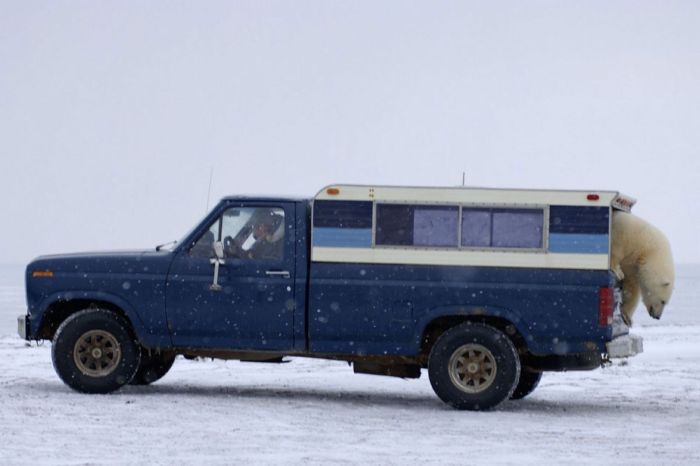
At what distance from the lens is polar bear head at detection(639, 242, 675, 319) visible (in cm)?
1327

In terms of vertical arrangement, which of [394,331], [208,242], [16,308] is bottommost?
[16,308]

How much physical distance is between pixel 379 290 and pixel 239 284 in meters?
1.41

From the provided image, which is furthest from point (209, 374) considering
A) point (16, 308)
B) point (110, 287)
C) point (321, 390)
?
point (16, 308)

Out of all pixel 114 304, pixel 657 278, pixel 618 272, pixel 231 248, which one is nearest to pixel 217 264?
pixel 231 248

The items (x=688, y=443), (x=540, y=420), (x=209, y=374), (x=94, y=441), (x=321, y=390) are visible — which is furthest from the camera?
(x=209, y=374)

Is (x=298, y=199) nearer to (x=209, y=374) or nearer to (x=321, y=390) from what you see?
(x=321, y=390)

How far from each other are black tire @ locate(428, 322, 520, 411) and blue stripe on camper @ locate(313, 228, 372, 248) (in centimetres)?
121

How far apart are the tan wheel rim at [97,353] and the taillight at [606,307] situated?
480cm

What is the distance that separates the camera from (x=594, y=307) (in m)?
12.7

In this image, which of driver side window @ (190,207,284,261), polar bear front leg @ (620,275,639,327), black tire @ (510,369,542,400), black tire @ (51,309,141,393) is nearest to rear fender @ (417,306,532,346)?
polar bear front leg @ (620,275,639,327)

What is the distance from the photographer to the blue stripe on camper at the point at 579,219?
41.6 ft

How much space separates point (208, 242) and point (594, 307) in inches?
152

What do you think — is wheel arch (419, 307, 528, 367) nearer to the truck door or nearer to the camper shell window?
the camper shell window

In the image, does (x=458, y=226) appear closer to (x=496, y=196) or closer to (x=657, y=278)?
(x=496, y=196)
